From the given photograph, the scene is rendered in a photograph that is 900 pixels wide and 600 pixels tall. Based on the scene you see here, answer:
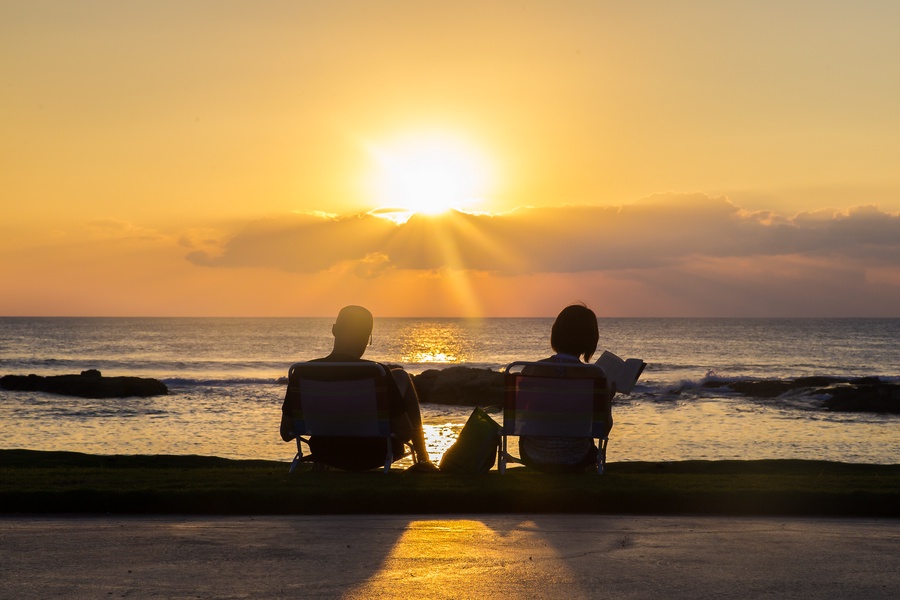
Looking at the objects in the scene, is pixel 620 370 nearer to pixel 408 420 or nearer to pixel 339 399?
pixel 408 420

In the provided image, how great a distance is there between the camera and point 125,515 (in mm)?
6605

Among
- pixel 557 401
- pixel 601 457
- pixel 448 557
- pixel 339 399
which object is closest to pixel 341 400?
pixel 339 399

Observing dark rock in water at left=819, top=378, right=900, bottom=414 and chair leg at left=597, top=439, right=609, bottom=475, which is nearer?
chair leg at left=597, top=439, right=609, bottom=475

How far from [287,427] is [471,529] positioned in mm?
2798

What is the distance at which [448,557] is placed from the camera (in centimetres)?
508

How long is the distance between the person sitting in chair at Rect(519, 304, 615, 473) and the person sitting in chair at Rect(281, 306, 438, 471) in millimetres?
921

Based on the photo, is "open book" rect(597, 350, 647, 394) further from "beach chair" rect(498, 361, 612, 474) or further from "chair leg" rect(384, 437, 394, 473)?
"chair leg" rect(384, 437, 394, 473)

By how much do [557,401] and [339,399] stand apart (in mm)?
1876

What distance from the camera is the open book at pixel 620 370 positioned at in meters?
8.07

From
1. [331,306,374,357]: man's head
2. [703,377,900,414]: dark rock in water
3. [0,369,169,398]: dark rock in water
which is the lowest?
[703,377,900,414]: dark rock in water

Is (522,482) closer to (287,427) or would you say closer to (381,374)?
(381,374)

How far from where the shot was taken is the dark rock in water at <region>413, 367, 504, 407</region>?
3588 centimetres

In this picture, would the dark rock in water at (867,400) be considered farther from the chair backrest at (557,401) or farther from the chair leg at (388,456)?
the chair leg at (388,456)

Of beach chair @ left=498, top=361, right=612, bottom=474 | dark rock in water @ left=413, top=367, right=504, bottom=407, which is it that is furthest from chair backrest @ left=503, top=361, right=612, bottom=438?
dark rock in water @ left=413, top=367, right=504, bottom=407
